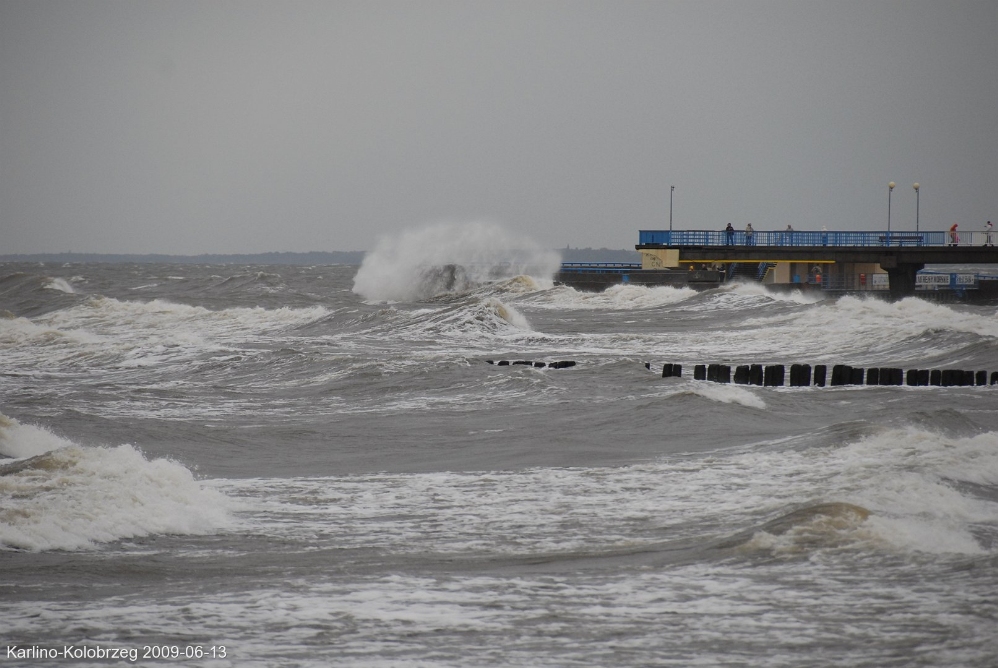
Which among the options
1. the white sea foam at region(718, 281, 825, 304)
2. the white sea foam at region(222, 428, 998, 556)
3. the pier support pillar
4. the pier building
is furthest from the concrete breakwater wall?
the pier support pillar

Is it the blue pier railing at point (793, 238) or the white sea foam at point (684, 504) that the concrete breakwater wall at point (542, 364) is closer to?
the white sea foam at point (684, 504)

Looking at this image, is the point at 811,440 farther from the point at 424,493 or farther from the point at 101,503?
the point at 101,503

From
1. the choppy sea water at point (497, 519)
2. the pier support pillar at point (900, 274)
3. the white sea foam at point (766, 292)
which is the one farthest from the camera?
the pier support pillar at point (900, 274)

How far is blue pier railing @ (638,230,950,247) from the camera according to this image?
157ft

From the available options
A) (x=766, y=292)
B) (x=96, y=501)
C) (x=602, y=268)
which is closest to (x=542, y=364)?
(x=96, y=501)

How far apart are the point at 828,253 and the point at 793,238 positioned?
254cm

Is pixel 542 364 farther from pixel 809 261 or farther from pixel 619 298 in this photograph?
pixel 809 261

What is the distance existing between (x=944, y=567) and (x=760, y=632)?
6.10 feet

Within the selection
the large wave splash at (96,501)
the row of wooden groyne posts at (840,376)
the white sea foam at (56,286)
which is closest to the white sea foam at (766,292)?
the row of wooden groyne posts at (840,376)

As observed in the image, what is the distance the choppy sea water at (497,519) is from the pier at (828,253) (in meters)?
28.3

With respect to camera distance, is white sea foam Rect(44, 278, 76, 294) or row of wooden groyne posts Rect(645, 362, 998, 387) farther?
white sea foam Rect(44, 278, 76, 294)

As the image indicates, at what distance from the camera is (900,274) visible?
45.9 metres

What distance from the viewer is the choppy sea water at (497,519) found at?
619 cm

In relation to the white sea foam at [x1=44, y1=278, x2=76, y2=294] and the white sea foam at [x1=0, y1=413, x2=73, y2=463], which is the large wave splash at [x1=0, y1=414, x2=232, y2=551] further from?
the white sea foam at [x1=44, y1=278, x2=76, y2=294]
